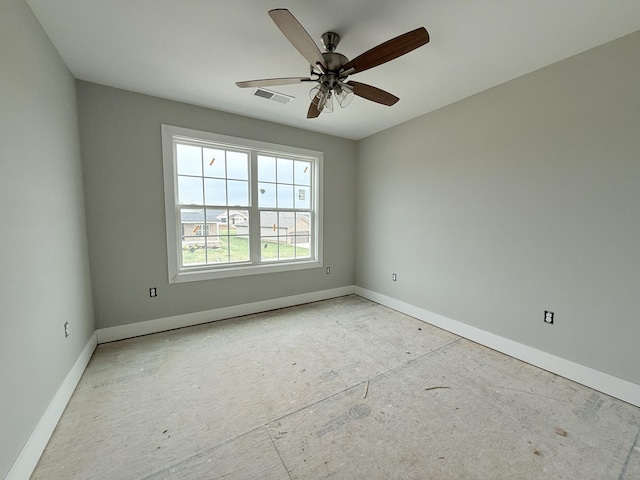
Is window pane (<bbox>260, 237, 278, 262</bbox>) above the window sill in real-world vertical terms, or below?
above

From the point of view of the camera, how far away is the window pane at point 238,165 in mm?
3309

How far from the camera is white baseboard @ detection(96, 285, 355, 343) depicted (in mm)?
2707

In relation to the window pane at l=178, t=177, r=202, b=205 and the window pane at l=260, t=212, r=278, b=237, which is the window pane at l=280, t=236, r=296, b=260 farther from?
the window pane at l=178, t=177, r=202, b=205

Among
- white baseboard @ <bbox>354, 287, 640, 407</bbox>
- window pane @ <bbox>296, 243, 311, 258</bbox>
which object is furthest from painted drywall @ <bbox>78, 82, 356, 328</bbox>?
white baseboard @ <bbox>354, 287, 640, 407</bbox>

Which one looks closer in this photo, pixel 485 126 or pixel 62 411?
pixel 62 411

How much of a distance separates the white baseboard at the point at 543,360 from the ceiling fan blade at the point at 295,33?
296cm

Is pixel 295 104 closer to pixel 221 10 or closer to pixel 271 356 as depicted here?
→ pixel 221 10

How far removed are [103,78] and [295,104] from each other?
1.86 meters

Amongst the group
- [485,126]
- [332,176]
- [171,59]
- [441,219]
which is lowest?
[441,219]

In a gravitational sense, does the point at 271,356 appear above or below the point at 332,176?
below

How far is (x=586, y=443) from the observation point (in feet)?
4.91

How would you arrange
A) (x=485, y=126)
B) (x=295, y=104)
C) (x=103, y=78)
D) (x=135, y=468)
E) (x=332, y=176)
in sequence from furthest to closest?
1. (x=332, y=176)
2. (x=295, y=104)
3. (x=485, y=126)
4. (x=103, y=78)
5. (x=135, y=468)

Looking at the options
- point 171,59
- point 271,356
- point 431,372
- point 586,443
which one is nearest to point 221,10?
point 171,59

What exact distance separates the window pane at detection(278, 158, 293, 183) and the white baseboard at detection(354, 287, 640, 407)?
2541 mm
